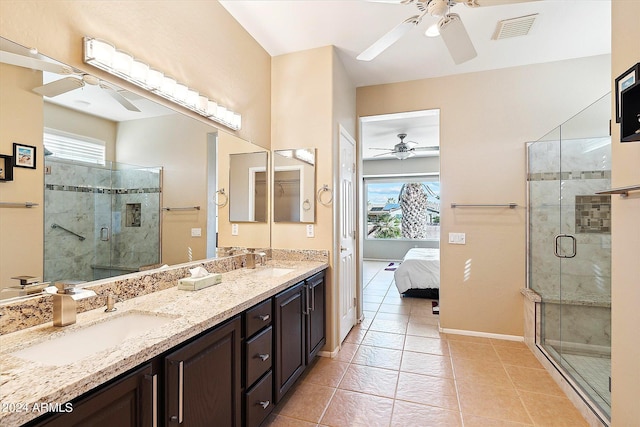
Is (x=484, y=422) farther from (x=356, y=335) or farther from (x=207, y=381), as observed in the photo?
(x=207, y=381)

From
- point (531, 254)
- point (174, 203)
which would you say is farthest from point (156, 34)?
point (531, 254)

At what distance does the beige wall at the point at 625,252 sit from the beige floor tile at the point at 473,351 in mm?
1320

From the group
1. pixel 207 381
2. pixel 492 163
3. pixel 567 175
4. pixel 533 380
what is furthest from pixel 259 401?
pixel 492 163

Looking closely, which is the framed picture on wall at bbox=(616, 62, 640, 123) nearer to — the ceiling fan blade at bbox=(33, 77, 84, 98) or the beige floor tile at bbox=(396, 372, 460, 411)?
the beige floor tile at bbox=(396, 372, 460, 411)

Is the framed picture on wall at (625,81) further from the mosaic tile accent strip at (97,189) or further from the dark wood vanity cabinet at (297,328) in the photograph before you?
the mosaic tile accent strip at (97,189)

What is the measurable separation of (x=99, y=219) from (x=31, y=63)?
71cm

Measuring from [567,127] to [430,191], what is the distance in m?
5.31

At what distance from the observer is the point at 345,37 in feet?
8.85

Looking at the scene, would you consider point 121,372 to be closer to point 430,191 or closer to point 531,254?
point 531,254

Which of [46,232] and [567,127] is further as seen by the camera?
[567,127]

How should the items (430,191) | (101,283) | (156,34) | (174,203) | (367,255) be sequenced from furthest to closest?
(367,255), (430,191), (174,203), (156,34), (101,283)

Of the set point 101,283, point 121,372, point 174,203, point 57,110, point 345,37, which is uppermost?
point 345,37

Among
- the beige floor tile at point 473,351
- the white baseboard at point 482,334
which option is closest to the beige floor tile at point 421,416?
the beige floor tile at point 473,351

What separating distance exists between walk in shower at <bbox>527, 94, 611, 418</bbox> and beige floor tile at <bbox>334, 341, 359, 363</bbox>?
1684 millimetres
